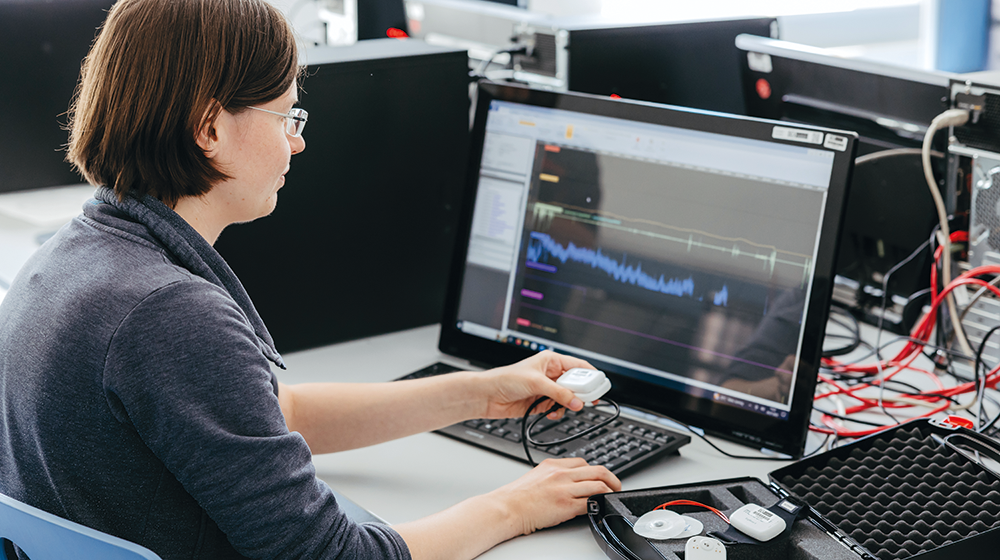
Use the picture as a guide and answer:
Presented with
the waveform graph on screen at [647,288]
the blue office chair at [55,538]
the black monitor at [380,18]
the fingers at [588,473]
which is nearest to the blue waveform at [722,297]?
the waveform graph on screen at [647,288]

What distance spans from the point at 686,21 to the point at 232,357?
4.14 ft

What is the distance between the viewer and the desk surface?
0.96m

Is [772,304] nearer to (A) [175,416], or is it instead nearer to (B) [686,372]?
(B) [686,372]

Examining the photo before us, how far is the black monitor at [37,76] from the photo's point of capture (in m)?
1.75

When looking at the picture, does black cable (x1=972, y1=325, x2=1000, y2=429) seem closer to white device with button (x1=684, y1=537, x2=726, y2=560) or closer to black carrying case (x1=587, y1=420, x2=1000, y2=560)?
black carrying case (x1=587, y1=420, x2=1000, y2=560)

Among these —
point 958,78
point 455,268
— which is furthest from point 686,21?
point 455,268

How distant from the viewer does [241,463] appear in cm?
75

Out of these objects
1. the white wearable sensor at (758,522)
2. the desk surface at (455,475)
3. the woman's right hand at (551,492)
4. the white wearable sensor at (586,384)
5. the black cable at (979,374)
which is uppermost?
the black cable at (979,374)

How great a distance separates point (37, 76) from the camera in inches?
71.2

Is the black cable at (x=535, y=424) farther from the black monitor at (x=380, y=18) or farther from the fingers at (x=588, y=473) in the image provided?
the black monitor at (x=380, y=18)

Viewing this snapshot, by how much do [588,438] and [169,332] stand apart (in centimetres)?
58

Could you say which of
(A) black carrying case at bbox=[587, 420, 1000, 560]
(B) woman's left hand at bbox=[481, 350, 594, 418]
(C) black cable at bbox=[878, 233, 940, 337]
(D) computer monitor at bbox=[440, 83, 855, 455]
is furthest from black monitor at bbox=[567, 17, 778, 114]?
(A) black carrying case at bbox=[587, 420, 1000, 560]

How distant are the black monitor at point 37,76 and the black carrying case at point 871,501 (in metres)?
1.44

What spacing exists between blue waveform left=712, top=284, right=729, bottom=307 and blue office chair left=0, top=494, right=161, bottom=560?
2.44 feet
